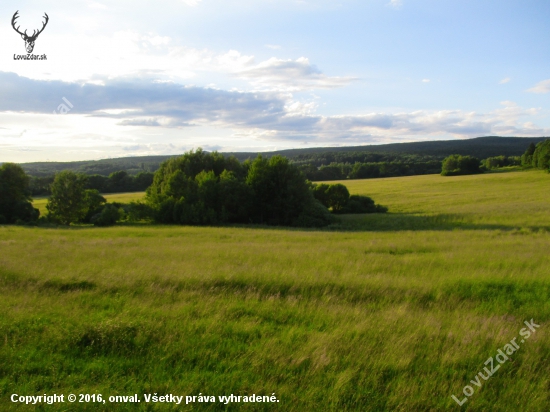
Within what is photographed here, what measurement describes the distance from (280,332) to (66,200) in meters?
47.8

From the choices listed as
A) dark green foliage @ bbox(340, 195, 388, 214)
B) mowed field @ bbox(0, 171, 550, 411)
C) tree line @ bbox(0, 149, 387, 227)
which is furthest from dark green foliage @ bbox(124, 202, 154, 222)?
mowed field @ bbox(0, 171, 550, 411)

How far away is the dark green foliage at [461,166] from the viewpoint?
322ft

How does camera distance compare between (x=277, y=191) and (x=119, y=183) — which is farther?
(x=119, y=183)

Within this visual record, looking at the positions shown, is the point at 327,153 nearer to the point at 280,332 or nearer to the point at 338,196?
the point at 338,196

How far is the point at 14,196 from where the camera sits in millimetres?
47469

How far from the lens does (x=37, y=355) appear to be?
5.44m

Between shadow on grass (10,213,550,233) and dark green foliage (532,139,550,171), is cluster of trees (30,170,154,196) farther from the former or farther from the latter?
dark green foliage (532,139,550,171)

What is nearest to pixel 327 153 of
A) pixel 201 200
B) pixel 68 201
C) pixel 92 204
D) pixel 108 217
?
pixel 92 204

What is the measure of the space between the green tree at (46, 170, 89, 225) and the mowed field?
129 ft

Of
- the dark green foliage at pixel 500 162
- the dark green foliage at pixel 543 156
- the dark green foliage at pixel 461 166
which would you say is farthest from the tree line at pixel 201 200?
the dark green foliage at pixel 500 162

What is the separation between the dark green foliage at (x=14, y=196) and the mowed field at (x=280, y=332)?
41399mm

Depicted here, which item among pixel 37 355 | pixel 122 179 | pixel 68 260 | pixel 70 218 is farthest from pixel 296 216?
pixel 122 179

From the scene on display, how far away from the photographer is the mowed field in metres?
4.80

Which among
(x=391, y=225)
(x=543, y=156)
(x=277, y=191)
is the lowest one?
(x=391, y=225)
